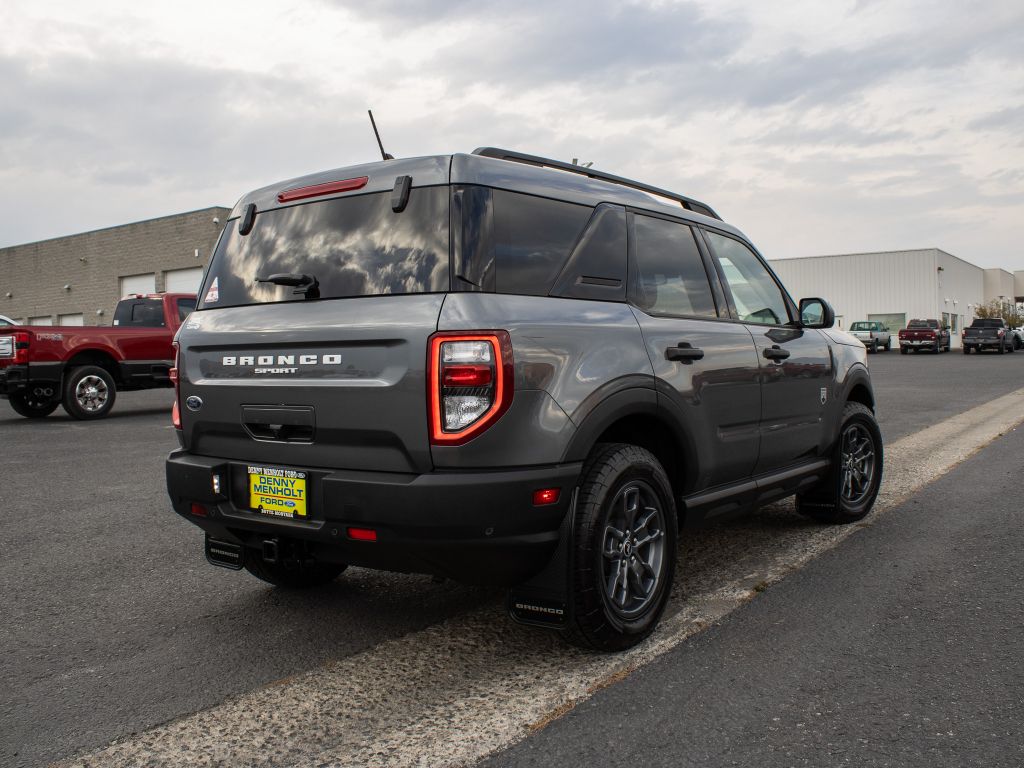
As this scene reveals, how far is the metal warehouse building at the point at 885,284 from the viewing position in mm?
58656

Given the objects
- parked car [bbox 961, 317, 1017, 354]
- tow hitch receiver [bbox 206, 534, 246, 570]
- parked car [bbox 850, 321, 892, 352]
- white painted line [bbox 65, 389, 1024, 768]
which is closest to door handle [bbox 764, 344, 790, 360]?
white painted line [bbox 65, 389, 1024, 768]

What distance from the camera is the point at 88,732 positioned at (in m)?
2.76

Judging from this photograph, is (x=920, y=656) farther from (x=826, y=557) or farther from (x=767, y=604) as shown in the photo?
(x=826, y=557)

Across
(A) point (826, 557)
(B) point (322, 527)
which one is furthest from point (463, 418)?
(A) point (826, 557)

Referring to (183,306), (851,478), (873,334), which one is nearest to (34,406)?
(183,306)

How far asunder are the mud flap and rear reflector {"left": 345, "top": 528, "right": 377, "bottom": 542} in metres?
0.57

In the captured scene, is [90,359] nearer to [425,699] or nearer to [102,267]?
[425,699]

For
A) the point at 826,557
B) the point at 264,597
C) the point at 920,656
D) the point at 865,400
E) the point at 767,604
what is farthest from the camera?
the point at 865,400

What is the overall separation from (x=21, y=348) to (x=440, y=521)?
36.7ft

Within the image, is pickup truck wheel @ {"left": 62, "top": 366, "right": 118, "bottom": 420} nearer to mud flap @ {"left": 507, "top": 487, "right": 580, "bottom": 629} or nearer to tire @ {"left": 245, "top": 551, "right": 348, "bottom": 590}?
tire @ {"left": 245, "top": 551, "right": 348, "bottom": 590}

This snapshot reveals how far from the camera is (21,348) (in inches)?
470

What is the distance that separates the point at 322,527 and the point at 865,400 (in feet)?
13.4

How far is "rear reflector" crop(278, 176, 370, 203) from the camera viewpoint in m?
3.37

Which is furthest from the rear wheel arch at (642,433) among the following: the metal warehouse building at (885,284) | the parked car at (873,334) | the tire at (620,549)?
the metal warehouse building at (885,284)
